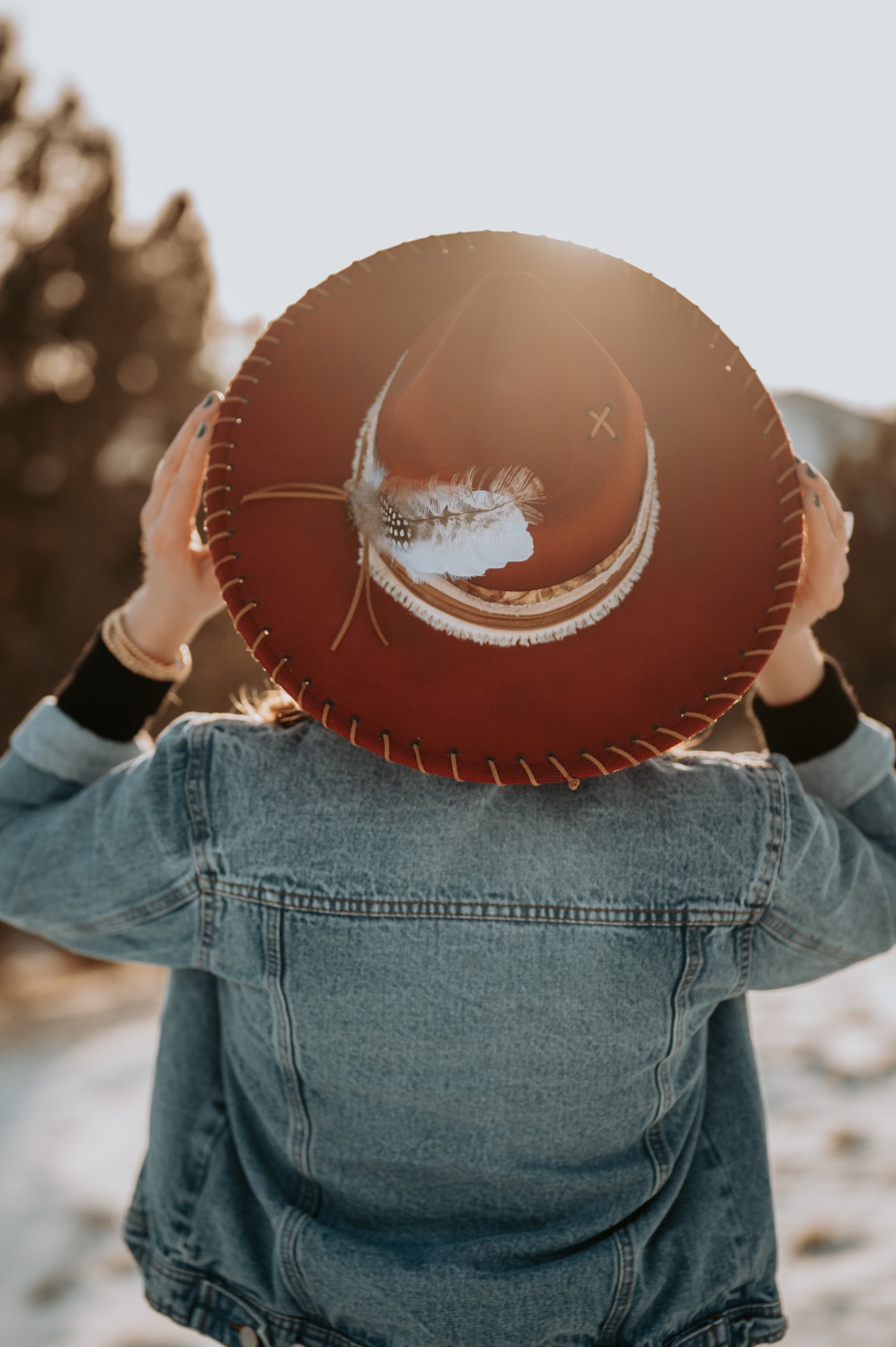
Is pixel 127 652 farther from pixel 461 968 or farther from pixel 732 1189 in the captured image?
pixel 732 1189

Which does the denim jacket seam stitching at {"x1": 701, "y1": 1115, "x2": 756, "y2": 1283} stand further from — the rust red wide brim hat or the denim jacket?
the rust red wide brim hat

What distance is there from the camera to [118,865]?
1099 millimetres

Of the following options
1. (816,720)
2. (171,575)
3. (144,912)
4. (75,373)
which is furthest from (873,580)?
(144,912)

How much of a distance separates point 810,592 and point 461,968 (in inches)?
27.1

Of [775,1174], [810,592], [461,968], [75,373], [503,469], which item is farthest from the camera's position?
[75,373]

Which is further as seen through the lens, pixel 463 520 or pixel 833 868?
pixel 833 868

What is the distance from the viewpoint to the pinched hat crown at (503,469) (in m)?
0.97

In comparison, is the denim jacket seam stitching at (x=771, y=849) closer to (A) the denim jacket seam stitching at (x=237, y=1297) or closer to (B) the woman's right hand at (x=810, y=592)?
(B) the woman's right hand at (x=810, y=592)

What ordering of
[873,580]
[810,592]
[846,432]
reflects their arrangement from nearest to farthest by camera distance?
[810,592]
[846,432]
[873,580]

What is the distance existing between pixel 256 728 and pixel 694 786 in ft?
1.78

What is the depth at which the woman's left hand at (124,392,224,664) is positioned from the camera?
1.25 meters

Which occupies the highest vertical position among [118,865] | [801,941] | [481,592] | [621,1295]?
[481,592]

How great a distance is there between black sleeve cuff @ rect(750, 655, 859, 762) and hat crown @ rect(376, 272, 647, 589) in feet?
1.54

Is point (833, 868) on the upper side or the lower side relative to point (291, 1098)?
upper
